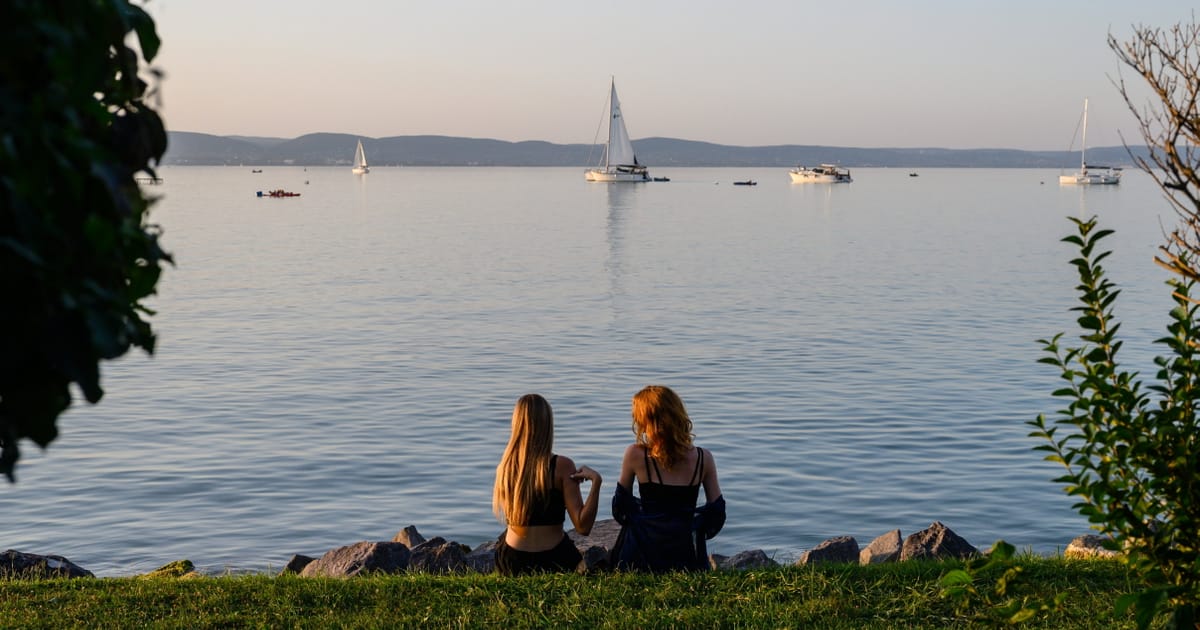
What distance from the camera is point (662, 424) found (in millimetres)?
8617

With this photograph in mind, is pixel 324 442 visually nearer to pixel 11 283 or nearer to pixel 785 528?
pixel 785 528

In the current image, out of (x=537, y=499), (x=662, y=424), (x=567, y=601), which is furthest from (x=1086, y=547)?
(x=567, y=601)

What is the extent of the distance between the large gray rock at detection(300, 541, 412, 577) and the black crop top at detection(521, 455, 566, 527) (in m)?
2.18

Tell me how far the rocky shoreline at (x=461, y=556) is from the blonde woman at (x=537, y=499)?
156 cm

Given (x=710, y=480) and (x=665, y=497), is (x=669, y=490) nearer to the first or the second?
(x=665, y=497)

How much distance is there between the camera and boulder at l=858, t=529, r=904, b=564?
11.9 metres

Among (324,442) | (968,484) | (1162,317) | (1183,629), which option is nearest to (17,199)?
(1183,629)

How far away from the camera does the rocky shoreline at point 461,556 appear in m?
10.9

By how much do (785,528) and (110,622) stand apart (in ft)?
31.1

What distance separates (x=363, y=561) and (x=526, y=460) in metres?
2.75

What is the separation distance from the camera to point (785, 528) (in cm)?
1566

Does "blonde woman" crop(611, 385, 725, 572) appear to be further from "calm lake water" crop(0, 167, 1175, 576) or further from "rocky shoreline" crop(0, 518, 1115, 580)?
"calm lake water" crop(0, 167, 1175, 576)

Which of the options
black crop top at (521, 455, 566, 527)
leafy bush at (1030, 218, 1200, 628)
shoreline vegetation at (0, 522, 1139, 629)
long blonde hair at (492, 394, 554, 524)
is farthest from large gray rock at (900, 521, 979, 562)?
leafy bush at (1030, 218, 1200, 628)

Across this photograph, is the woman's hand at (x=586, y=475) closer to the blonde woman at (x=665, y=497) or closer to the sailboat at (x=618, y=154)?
the blonde woman at (x=665, y=497)
